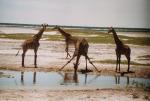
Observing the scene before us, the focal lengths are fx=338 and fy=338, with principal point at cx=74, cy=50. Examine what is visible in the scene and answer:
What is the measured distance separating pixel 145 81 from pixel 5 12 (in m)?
1.38

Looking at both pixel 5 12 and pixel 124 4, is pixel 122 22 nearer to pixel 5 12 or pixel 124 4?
pixel 124 4

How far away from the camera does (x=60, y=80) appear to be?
115 inches

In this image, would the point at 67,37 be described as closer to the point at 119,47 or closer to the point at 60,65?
the point at 60,65

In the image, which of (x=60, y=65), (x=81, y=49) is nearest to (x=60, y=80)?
(x=60, y=65)

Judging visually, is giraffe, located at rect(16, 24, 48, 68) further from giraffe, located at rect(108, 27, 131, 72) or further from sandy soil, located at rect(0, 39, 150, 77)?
giraffe, located at rect(108, 27, 131, 72)

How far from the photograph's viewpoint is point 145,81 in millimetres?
3033

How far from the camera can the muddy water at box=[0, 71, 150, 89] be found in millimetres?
2875

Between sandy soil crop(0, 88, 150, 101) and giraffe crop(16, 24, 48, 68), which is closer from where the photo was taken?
sandy soil crop(0, 88, 150, 101)

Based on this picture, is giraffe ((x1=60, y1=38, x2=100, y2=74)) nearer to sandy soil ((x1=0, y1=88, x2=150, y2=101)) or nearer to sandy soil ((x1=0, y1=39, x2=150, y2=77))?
sandy soil ((x1=0, y1=39, x2=150, y2=77))

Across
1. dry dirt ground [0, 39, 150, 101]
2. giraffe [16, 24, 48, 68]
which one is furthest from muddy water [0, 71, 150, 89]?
giraffe [16, 24, 48, 68]

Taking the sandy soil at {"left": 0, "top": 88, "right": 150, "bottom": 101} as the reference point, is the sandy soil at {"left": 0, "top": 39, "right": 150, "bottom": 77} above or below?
above

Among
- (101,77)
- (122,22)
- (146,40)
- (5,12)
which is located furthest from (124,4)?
(5,12)

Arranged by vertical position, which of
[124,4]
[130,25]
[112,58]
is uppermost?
[124,4]

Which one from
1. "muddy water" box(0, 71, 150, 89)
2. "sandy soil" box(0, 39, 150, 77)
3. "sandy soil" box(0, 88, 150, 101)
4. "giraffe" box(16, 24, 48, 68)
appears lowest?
"sandy soil" box(0, 88, 150, 101)
